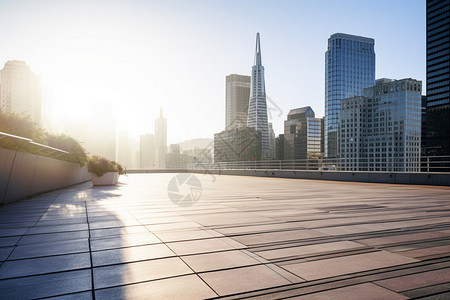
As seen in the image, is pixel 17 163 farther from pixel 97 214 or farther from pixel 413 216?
pixel 413 216

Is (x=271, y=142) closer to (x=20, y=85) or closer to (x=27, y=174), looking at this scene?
(x=20, y=85)

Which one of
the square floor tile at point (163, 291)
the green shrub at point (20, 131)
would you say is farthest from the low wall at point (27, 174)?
the square floor tile at point (163, 291)

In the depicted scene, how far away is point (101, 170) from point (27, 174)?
5.93m

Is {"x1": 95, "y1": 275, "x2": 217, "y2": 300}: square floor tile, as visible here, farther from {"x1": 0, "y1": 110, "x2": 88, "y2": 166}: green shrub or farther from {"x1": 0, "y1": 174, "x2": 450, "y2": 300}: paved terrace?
{"x1": 0, "y1": 110, "x2": 88, "y2": 166}: green shrub

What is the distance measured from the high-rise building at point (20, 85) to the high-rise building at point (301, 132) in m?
121

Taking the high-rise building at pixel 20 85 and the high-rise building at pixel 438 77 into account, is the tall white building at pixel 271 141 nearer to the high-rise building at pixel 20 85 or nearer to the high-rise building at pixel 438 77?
the high-rise building at pixel 438 77

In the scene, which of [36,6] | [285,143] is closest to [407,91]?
[285,143]

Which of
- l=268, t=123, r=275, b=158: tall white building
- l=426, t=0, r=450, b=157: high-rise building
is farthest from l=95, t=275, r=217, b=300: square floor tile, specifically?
l=268, t=123, r=275, b=158: tall white building

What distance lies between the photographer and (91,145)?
315 ft

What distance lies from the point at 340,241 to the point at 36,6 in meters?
16.7

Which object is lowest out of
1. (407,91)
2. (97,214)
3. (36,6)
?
(97,214)

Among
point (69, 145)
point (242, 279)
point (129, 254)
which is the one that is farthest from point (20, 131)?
point (242, 279)

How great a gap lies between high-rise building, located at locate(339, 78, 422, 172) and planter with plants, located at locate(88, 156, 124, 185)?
443 feet

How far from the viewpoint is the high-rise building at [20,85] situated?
256 ft
